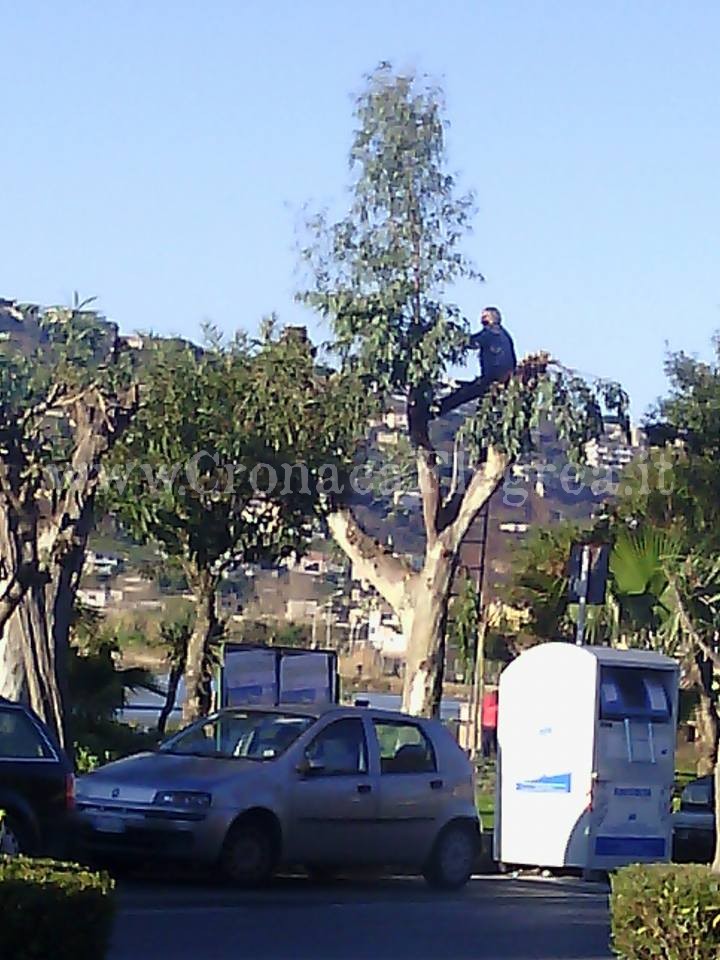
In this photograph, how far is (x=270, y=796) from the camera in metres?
17.4

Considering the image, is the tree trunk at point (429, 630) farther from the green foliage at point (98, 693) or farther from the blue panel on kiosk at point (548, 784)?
the blue panel on kiosk at point (548, 784)

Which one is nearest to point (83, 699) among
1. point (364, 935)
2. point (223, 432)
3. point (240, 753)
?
point (223, 432)

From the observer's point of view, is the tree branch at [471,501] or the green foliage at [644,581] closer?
the tree branch at [471,501]

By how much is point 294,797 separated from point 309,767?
398 mm

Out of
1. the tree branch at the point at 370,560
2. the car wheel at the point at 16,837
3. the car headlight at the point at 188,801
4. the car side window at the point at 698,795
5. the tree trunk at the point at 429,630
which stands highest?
the tree branch at the point at 370,560

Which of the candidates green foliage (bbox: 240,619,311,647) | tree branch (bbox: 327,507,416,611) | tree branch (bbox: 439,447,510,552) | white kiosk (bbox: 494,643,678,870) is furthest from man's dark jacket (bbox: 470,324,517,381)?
green foliage (bbox: 240,619,311,647)

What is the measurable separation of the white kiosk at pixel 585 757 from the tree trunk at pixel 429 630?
4.34 metres

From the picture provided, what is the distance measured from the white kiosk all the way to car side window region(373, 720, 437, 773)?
2.11 m

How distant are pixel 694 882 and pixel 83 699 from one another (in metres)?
16.2

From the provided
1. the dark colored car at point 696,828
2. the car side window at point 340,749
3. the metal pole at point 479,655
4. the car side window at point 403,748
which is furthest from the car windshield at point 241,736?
the metal pole at point 479,655

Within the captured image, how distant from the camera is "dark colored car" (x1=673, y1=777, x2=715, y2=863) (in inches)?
903

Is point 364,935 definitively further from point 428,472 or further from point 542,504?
point 542,504

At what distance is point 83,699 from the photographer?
25.4m

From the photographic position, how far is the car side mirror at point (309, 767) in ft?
58.3
